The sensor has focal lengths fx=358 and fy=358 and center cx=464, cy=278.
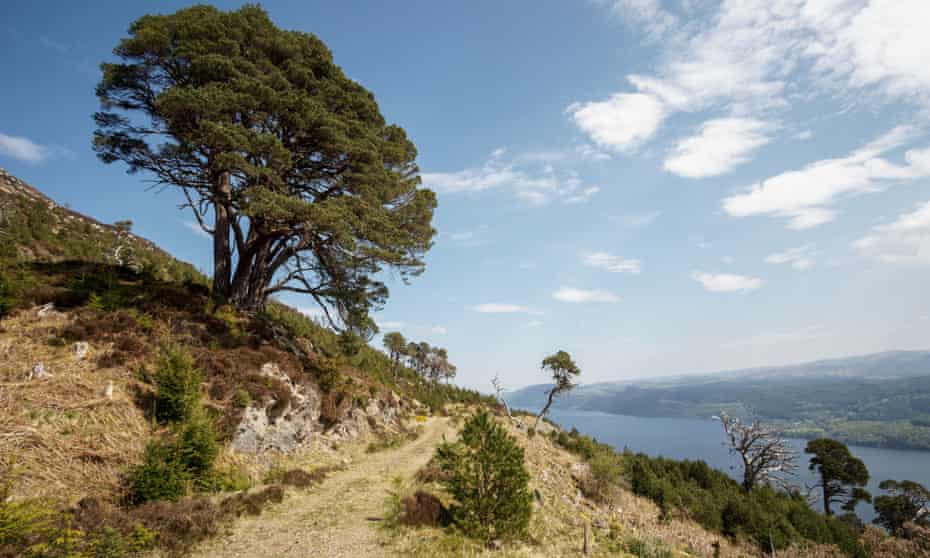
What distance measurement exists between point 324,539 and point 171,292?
12.3 m

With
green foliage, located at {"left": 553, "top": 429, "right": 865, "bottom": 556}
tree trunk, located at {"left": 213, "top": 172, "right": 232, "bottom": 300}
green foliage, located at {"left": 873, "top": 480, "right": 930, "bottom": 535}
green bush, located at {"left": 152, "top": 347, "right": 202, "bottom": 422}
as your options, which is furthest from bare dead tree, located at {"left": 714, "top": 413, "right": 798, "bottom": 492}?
tree trunk, located at {"left": 213, "top": 172, "right": 232, "bottom": 300}

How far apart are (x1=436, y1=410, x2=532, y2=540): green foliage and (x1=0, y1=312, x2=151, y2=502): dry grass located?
6725mm

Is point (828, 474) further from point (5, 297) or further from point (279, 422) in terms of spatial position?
point (5, 297)

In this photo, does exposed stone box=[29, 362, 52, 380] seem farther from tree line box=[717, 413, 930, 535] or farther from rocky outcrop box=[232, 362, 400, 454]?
tree line box=[717, 413, 930, 535]

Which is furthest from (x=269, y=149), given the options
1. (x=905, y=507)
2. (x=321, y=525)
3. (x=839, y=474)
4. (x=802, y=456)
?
(x=802, y=456)

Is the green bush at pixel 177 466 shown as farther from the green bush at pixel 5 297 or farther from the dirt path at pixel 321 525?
the green bush at pixel 5 297

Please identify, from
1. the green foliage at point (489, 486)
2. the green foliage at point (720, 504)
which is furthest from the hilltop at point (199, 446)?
the green foliage at point (720, 504)

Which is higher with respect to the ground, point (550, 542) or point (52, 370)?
point (52, 370)

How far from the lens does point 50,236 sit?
892 inches

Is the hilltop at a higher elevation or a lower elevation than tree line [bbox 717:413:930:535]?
higher

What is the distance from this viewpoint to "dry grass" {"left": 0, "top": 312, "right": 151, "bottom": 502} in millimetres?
6633

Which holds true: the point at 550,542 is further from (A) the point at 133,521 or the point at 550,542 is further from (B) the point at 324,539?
(A) the point at 133,521

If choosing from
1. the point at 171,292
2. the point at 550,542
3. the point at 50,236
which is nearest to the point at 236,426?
the point at 171,292

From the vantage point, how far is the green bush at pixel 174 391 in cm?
905
